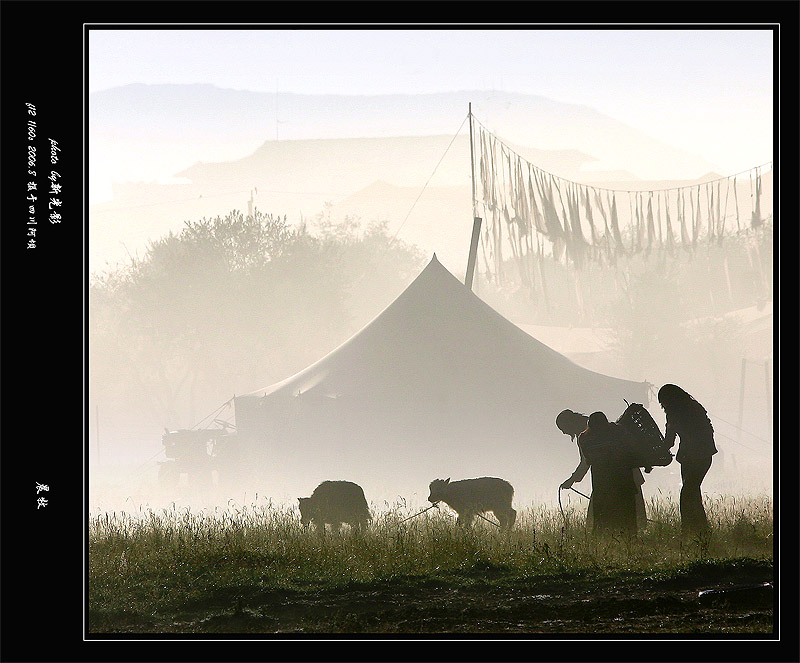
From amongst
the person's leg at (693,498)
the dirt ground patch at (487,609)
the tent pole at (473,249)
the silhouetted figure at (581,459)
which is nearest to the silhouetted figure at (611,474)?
the silhouetted figure at (581,459)

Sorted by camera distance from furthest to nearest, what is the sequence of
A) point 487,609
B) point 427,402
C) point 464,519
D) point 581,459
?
point 427,402
point 464,519
point 581,459
point 487,609

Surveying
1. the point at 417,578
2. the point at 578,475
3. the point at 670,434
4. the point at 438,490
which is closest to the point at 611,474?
the point at 578,475

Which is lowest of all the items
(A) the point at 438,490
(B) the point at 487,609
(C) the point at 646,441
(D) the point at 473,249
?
(B) the point at 487,609

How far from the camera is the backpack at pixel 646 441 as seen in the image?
24.4 ft

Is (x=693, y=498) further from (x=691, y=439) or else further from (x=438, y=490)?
(x=438, y=490)

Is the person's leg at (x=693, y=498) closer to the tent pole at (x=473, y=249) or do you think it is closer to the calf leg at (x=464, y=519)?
the calf leg at (x=464, y=519)

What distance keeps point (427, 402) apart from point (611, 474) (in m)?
6.01

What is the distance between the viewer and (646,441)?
24.5ft

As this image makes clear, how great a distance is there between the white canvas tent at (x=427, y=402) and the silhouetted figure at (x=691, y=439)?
561 cm

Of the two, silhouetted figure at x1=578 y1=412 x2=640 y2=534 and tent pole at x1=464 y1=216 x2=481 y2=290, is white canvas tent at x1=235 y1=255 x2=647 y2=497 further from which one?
silhouetted figure at x1=578 y1=412 x2=640 y2=534

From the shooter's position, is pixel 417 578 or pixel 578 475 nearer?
pixel 417 578

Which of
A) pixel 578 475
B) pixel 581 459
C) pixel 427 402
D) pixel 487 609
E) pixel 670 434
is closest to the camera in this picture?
pixel 487 609

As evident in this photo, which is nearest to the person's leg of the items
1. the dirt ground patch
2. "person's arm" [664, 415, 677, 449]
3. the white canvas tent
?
"person's arm" [664, 415, 677, 449]
